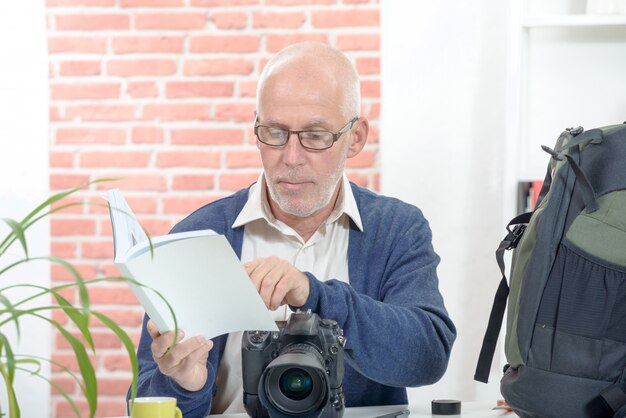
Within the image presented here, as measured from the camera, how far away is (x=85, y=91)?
8.93 feet

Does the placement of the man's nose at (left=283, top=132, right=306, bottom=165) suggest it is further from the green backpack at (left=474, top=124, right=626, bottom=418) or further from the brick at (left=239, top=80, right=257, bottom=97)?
the brick at (left=239, top=80, right=257, bottom=97)

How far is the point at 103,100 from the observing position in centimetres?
272

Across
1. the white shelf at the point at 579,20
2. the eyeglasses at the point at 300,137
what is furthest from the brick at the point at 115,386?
the white shelf at the point at 579,20

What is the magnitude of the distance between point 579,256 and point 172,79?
170cm

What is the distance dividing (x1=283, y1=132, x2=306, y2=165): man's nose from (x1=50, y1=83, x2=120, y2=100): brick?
46.0 inches

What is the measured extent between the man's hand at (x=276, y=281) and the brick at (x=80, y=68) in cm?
152

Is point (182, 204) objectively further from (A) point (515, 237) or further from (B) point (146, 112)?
(A) point (515, 237)

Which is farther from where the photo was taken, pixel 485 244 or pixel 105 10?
pixel 105 10

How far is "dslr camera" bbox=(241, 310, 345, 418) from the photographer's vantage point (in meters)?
1.24

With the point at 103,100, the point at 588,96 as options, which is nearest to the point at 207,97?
the point at 103,100

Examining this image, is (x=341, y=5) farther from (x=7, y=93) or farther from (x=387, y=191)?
(x=7, y=93)

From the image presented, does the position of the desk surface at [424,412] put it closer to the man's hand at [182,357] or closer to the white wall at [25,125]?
the man's hand at [182,357]

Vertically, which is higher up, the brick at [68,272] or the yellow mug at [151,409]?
the yellow mug at [151,409]

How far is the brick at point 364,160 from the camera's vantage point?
2.64 metres
